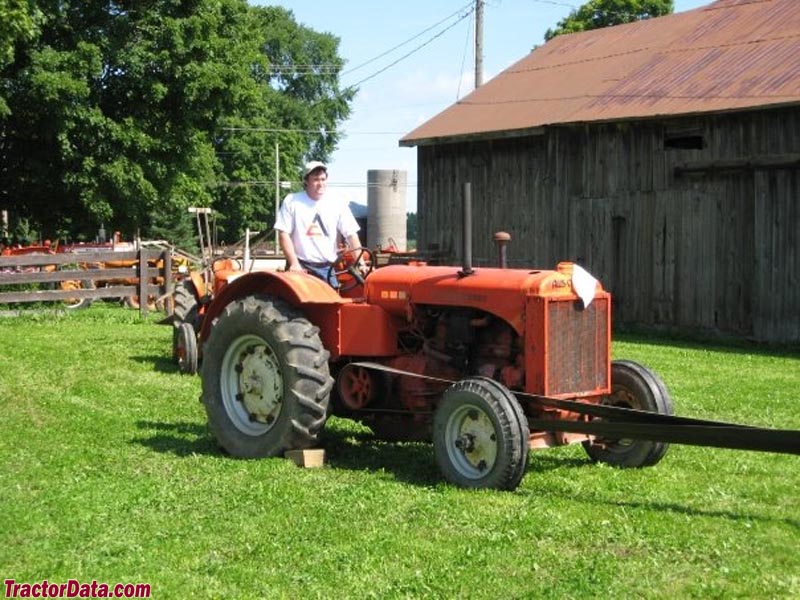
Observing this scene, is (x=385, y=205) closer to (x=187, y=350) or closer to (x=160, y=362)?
(x=160, y=362)

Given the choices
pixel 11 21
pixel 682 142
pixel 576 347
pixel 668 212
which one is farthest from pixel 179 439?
pixel 682 142

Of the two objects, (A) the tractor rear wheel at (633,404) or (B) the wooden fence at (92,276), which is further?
(B) the wooden fence at (92,276)

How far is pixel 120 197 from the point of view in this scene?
25.2 m

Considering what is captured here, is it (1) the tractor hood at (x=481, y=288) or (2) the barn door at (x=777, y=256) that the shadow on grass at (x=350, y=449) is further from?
(2) the barn door at (x=777, y=256)

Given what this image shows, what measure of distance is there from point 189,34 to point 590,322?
19504 mm

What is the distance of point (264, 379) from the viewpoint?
27.6 ft

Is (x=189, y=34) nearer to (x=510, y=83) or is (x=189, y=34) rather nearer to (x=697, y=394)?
(x=510, y=83)

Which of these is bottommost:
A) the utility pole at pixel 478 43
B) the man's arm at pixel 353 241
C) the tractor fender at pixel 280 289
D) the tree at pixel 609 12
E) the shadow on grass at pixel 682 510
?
the shadow on grass at pixel 682 510

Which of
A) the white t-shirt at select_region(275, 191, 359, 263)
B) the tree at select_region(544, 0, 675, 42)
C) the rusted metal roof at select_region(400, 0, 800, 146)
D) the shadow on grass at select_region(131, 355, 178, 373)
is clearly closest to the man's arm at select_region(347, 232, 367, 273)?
the white t-shirt at select_region(275, 191, 359, 263)

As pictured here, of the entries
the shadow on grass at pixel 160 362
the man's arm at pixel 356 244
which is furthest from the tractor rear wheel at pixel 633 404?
the shadow on grass at pixel 160 362

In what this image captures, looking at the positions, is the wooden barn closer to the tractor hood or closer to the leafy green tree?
the leafy green tree

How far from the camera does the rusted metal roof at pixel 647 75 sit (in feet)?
63.5

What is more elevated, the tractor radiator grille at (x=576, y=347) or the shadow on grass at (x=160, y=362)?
the tractor radiator grille at (x=576, y=347)

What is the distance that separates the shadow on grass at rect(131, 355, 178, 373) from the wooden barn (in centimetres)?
957
